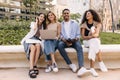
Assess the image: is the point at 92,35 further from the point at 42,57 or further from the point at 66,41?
the point at 42,57

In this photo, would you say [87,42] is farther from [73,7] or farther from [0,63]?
[73,7]

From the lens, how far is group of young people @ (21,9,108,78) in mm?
6094

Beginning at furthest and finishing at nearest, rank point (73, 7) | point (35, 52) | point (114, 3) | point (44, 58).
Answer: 1. point (114, 3)
2. point (73, 7)
3. point (44, 58)
4. point (35, 52)

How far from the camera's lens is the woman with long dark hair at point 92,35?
614cm

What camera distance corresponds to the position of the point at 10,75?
6191 millimetres

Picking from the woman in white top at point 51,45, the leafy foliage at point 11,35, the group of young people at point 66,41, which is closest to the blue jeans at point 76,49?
the group of young people at point 66,41

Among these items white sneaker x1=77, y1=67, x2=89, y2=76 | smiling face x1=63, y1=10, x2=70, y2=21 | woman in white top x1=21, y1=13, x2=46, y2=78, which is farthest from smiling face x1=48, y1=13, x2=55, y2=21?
white sneaker x1=77, y1=67, x2=89, y2=76

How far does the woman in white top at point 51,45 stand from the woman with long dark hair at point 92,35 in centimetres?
55

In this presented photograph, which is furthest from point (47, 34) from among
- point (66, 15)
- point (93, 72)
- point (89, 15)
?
point (93, 72)

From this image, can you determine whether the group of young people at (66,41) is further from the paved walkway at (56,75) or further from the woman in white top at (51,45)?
the paved walkway at (56,75)

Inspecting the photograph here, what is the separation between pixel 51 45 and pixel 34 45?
332 millimetres

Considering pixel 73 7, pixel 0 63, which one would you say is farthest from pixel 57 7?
pixel 0 63

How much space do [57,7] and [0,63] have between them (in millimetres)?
62305

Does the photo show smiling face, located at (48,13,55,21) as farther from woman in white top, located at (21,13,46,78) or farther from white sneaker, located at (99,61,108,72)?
white sneaker, located at (99,61,108,72)
